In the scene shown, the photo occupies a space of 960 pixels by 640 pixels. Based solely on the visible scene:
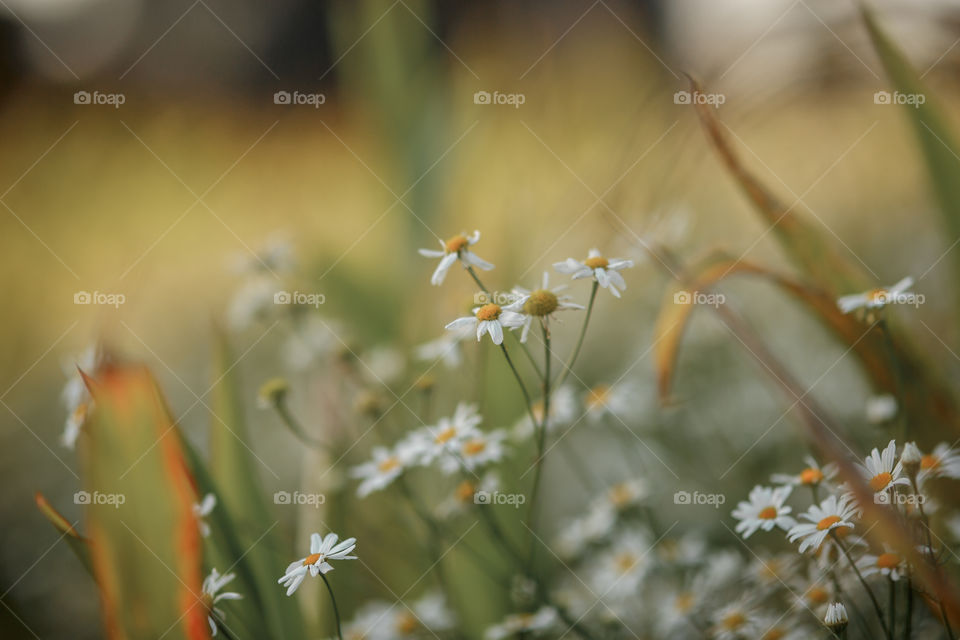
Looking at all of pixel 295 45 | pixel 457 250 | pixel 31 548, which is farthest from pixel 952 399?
pixel 295 45

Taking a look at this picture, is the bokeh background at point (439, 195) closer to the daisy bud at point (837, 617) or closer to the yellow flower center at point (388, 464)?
the yellow flower center at point (388, 464)

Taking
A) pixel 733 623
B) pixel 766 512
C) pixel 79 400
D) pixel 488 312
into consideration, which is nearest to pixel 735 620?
pixel 733 623

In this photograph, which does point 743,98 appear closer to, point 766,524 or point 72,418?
point 766,524

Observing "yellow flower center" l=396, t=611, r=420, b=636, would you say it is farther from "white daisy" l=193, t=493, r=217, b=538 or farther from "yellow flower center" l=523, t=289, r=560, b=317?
"yellow flower center" l=523, t=289, r=560, b=317

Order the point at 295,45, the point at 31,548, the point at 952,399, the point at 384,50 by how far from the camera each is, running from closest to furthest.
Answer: the point at 952,399 < the point at 31,548 < the point at 384,50 < the point at 295,45

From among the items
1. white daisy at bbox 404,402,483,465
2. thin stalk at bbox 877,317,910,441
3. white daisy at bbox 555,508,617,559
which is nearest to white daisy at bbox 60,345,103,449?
white daisy at bbox 404,402,483,465
